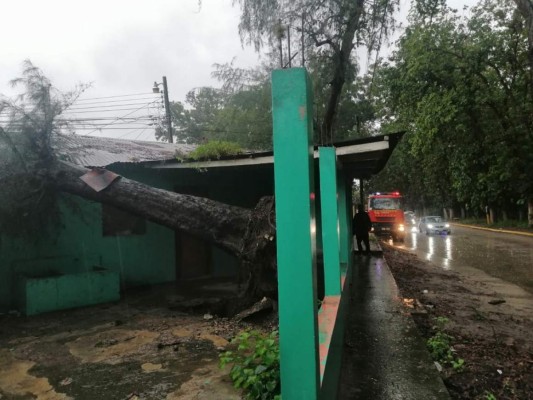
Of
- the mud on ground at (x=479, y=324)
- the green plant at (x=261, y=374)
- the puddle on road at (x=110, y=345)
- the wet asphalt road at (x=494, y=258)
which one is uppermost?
the green plant at (x=261, y=374)

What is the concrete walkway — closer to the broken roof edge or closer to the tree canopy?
the broken roof edge

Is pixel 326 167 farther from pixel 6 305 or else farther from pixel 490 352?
pixel 6 305

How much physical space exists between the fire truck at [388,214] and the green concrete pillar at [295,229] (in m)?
19.9

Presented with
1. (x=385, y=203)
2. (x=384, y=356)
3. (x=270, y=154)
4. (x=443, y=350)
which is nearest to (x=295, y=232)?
(x=384, y=356)

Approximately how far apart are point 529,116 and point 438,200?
31.1m

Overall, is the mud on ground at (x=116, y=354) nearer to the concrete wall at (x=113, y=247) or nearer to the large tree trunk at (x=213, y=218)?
the large tree trunk at (x=213, y=218)

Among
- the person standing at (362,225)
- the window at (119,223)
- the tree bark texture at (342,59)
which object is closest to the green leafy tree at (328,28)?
the tree bark texture at (342,59)

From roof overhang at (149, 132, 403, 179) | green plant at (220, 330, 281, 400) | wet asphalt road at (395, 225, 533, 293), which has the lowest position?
wet asphalt road at (395, 225, 533, 293)

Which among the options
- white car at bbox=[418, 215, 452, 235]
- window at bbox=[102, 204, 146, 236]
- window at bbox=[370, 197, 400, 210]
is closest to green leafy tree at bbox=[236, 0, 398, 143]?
window at bbox=[102, 204, 146, 236]

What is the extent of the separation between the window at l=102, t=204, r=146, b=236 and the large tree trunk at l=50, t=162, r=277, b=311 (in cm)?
162

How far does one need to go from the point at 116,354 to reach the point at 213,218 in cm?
235

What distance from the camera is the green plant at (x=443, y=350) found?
4508 mm

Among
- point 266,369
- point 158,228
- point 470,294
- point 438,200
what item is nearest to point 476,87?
point 470,294

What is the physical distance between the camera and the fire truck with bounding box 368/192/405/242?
2114 cm
